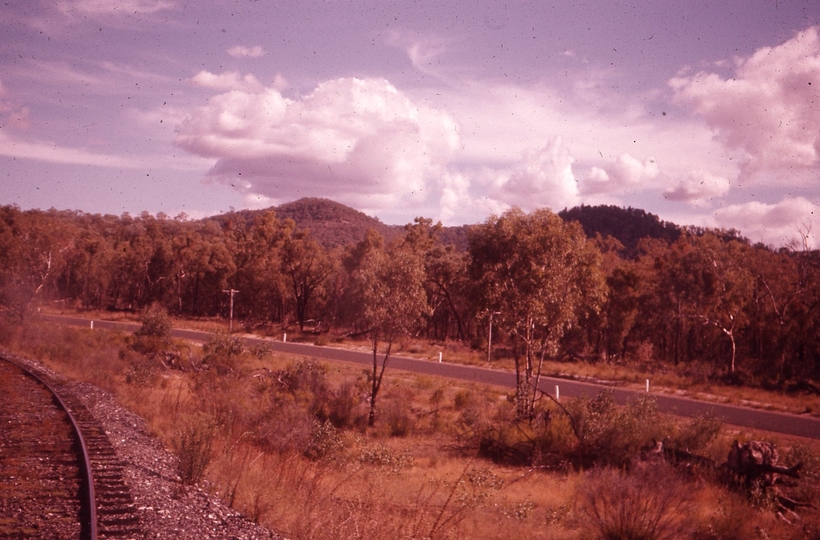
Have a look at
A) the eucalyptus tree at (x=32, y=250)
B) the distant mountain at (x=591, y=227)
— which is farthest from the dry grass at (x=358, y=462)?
the distant mountain at (x=591, y=227)

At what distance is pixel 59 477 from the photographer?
9.01 meters

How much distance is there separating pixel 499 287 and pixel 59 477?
45.7 feet

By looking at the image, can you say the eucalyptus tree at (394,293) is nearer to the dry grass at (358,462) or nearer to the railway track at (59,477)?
the dry grass at (358,462)

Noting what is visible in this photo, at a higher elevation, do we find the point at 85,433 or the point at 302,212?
the point at 302,212

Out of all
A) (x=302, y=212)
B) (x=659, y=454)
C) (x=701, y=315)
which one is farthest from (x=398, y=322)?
(x=302, y=212)

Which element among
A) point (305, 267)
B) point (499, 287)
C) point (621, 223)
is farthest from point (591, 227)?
point (499, 287)

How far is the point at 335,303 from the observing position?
2445 inches

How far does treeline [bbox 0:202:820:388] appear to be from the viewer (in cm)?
1927

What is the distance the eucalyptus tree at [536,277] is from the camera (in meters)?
18.6

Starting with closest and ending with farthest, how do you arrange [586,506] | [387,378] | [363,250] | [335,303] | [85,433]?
1. [586,506]
2. [85,433]
3. [387,378]
4. [363,250]
5. [335,303]

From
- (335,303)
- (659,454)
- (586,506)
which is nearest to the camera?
(586,506)

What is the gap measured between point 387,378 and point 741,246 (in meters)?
24.7

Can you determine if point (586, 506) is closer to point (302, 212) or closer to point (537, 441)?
point (537, 441)

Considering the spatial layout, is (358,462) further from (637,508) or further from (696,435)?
(696,435)
